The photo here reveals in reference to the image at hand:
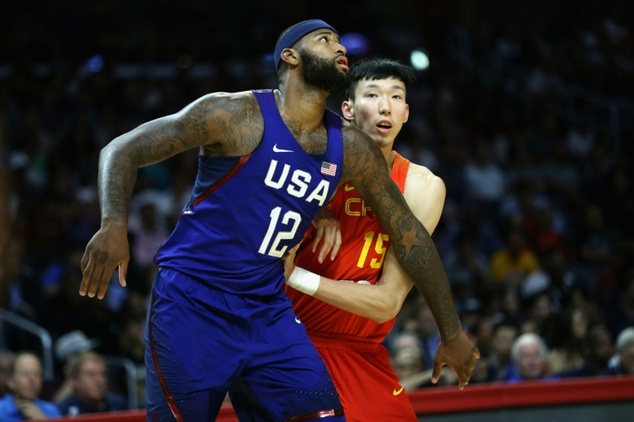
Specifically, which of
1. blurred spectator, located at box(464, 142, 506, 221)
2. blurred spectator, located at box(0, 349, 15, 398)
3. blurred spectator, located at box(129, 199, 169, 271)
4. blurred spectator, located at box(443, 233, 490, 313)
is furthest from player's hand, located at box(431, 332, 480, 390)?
blurred spectator, located at box(464, 142, 506, 221)

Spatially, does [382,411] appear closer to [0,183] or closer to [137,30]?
[0,183]

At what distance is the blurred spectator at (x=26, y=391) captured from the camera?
22.6ft

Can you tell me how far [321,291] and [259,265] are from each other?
1.57 ft

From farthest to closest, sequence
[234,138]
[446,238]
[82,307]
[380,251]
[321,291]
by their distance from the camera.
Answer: [446,238]
[82,307]
[380,251]
[321,291]
[234,138]

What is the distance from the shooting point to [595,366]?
8398 mm

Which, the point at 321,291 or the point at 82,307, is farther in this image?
the point at 82,307

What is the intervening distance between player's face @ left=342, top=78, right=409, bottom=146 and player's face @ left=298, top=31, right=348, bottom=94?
2.04 feet

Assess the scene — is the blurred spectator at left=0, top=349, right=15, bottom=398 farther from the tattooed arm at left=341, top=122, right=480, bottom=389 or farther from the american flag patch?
the american flag patch

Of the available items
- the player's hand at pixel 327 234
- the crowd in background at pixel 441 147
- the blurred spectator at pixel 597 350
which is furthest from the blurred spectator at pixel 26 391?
the blurred spectator at pixel 597 350

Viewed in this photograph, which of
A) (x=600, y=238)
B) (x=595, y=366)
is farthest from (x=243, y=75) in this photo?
(x=595, y=366)

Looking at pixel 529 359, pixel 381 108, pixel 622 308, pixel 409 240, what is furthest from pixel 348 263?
pixel 622 308

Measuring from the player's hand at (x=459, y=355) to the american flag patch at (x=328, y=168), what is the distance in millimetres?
1018

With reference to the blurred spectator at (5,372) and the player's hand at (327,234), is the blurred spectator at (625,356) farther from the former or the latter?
the blurred spectator at (5,372)

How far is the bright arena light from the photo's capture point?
15.2 meters
